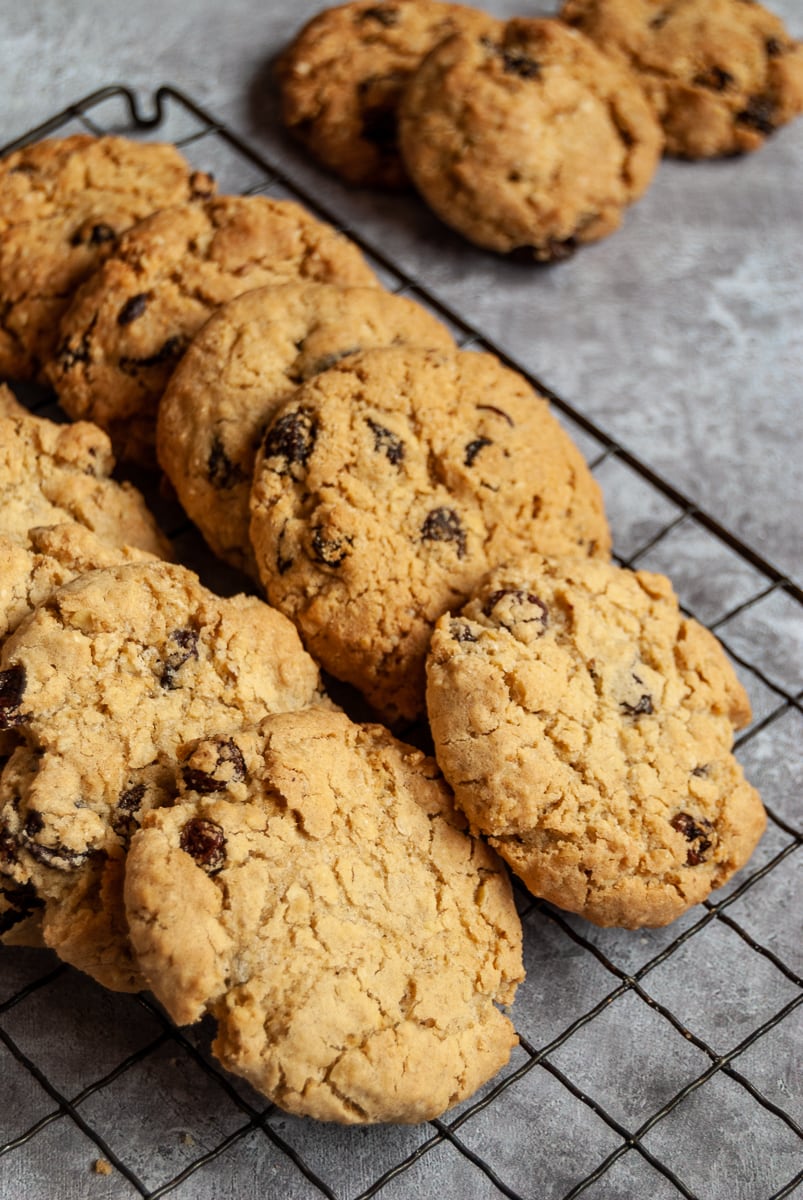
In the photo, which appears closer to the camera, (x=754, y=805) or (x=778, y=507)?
(x=754, y=805)

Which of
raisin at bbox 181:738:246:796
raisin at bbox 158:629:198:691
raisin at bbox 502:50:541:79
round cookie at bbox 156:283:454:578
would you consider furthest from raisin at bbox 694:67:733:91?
raisin at bbox 181:738:246:796

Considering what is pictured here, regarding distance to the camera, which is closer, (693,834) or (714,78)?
(693,834)

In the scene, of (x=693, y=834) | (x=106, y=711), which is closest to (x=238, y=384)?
(x=106, y=711)

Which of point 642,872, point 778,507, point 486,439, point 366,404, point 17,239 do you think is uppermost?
point 17,239

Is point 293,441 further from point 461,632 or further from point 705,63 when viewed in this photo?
point 705,63

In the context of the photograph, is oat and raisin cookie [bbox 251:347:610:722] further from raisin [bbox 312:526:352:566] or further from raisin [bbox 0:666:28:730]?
raisin [bbox 0:666:28:730]

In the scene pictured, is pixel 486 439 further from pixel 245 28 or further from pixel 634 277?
pixel 245 28

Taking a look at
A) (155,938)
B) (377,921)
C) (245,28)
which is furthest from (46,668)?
(245,28)
